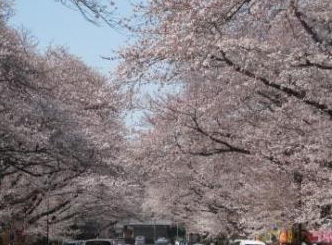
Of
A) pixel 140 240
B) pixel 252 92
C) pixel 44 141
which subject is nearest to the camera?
pixel 252 92

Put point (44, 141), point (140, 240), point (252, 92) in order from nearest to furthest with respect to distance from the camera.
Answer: point (252, 92), point (44, 141), point (140, 240)

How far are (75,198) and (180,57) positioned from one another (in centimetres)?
2862

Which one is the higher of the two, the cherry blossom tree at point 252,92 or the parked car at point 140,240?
the cherry blossom tree at point 252,92

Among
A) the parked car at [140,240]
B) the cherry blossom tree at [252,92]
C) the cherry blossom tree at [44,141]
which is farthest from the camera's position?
the parked car at [140,240]

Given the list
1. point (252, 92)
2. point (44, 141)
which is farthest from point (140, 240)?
point (252, 92)

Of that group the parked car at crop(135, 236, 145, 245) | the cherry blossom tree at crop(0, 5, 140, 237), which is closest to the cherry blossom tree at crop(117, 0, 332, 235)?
the cherry blossom tree at crop(0, 5, 140, 237)

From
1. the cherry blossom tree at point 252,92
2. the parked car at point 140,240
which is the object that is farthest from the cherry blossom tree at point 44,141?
the parked car at point 140,240

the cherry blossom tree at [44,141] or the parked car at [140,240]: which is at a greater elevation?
the cherry blossom tree at [44,141]

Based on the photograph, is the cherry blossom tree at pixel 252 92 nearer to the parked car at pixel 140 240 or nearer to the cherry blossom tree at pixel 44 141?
the cherry blossom tree at pixel 44 141

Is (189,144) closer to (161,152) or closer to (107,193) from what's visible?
(161,152)

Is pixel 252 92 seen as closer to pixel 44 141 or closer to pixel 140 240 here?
pixel 44 141

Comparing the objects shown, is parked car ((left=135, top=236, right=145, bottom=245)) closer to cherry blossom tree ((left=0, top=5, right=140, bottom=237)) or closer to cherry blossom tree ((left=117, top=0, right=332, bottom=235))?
cherry blossom tree ((left=0, top=5, right=140, bottom=237))

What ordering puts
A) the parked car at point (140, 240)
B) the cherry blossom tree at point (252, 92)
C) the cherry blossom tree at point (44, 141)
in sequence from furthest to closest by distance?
the parked car at point (140, 240), the cherry blossom tree at point (44, 141), the cherry blossom tree at point (252, 92)

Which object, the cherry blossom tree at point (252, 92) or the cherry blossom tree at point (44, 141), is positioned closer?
the cherry blossom tree at point (252, 92)
